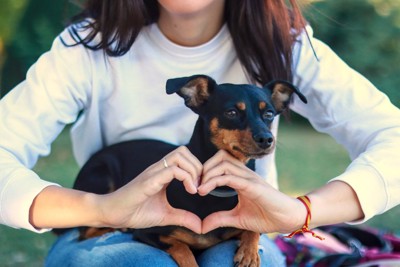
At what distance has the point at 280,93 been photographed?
216 centimetres

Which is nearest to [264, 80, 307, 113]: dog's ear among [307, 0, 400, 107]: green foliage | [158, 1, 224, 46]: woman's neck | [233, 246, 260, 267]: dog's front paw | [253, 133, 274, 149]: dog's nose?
[253, 133, 274, 149]: dog's nose

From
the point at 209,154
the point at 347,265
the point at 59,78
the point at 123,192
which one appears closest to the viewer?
the point at 123,192

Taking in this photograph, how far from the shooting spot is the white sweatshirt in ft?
7.06

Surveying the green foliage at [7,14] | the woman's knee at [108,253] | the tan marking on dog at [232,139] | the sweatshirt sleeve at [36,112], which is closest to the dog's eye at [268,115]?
the tan marking on dog at [232,139]

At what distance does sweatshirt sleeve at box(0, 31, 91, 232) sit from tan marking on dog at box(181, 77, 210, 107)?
1.34 feet

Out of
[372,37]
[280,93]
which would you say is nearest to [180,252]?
[280,93]

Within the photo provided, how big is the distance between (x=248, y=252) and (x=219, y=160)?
346 mm

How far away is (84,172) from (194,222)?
2.22 ft

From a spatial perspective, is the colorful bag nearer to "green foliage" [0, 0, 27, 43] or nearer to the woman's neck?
the woman's neck

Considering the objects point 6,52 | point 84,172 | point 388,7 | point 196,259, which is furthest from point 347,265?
point 388,7

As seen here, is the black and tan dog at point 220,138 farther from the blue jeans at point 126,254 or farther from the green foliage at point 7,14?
the green foliage at point 7,14

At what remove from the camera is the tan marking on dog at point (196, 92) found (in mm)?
2062

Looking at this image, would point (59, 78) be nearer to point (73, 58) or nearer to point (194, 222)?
point (73, 58)

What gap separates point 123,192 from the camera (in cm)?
179
